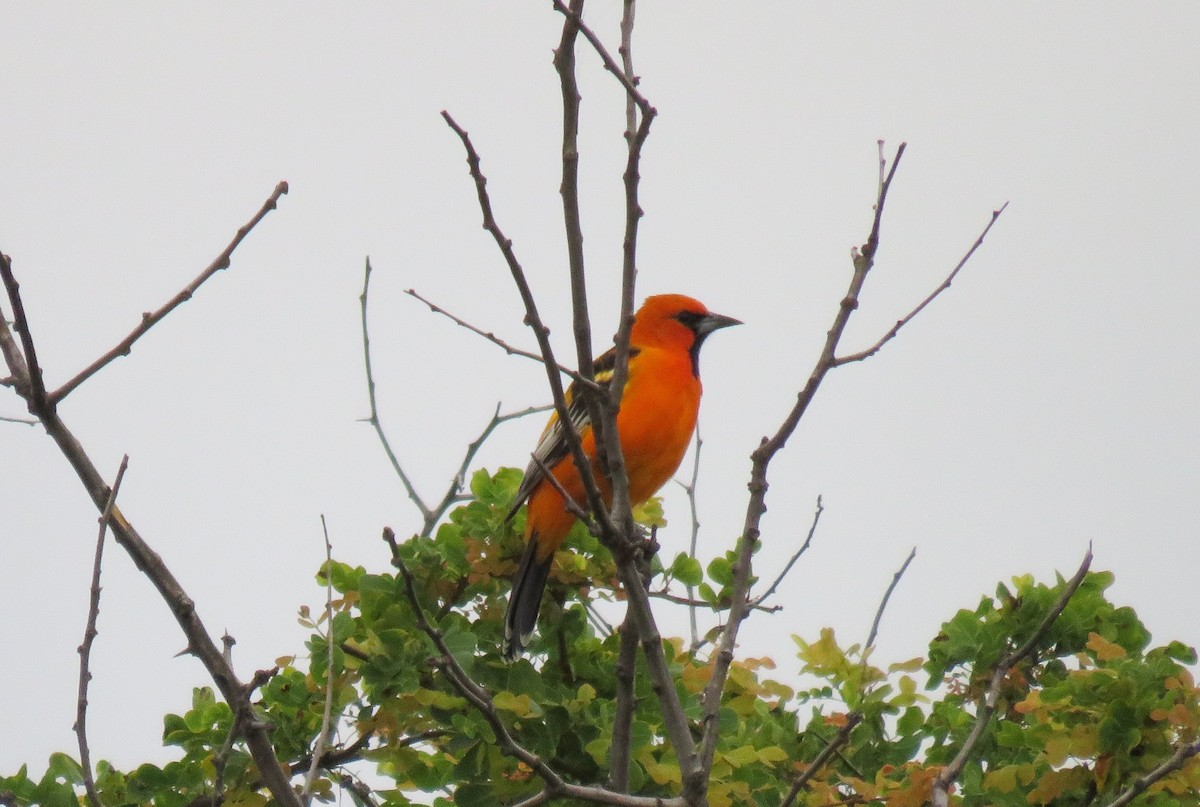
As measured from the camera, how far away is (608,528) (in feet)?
9.26

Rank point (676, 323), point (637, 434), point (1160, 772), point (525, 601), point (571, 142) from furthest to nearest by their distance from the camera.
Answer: point (676, 323), point (637, 434), point (525, 601), point (1160, 772), point (571, 142)

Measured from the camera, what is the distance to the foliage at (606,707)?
3529 mm

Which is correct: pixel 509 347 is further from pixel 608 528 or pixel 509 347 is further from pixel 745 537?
pixel 745 537

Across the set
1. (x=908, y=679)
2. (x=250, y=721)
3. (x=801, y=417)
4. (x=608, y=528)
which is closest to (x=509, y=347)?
(x=608, y=528)

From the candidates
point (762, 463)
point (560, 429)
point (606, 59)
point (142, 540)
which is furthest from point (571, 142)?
point (560, 429)

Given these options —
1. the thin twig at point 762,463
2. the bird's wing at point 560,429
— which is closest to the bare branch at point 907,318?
the thin twig at point 762,463

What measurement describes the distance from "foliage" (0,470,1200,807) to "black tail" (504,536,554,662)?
4 centimetres

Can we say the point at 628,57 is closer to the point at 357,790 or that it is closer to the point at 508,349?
the point at 508,349

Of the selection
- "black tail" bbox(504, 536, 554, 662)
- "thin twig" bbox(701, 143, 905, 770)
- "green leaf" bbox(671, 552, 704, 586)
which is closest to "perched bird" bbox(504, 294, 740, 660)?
"black tail" bbox(504, 536, 554, 662)

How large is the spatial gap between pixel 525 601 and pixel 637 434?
1253 mm

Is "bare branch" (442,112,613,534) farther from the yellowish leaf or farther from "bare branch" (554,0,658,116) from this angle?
the yellowish leaf

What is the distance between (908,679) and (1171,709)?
0.91 metres

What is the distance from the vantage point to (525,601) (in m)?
3.98

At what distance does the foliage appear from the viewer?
3.53 meters
